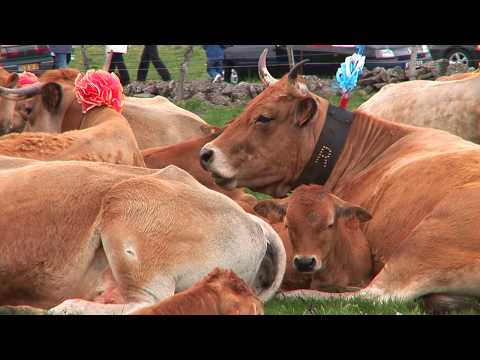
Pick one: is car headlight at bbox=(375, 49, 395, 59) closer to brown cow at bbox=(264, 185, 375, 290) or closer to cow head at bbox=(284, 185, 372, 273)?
brown cow at bbox=(264, 185, 375, 290)

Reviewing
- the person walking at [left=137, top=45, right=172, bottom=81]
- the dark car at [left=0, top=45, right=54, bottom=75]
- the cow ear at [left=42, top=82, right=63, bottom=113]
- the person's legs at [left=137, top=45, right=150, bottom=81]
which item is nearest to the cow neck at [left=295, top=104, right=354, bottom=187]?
the cow ear at [left=42, top=82, right=63, bottom=113]

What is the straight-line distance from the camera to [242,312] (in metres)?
5.27

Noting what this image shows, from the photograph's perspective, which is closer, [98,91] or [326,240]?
[326,240]

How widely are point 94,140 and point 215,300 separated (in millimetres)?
3709

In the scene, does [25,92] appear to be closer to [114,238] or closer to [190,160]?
[190,160]

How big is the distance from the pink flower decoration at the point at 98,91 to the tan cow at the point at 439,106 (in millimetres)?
3158

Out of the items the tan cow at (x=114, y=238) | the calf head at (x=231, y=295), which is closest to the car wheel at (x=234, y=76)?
the tan cow at (x=114, y=238)

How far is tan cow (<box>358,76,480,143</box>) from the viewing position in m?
11.2

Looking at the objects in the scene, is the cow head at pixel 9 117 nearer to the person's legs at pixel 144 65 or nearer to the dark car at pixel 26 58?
the dark car at pixel 26 58

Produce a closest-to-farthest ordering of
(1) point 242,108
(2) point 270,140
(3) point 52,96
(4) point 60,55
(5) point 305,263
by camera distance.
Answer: (5) point 305,263, (2) point 270,140, (3) point 52,96, (1) point 242,108, (4) point 60,55

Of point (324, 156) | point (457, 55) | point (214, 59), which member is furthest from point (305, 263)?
point (457, 55)

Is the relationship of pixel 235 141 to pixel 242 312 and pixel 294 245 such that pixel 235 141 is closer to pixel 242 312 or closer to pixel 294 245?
pixel 294 245

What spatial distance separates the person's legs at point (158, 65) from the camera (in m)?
21.7

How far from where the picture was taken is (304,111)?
888 cm
